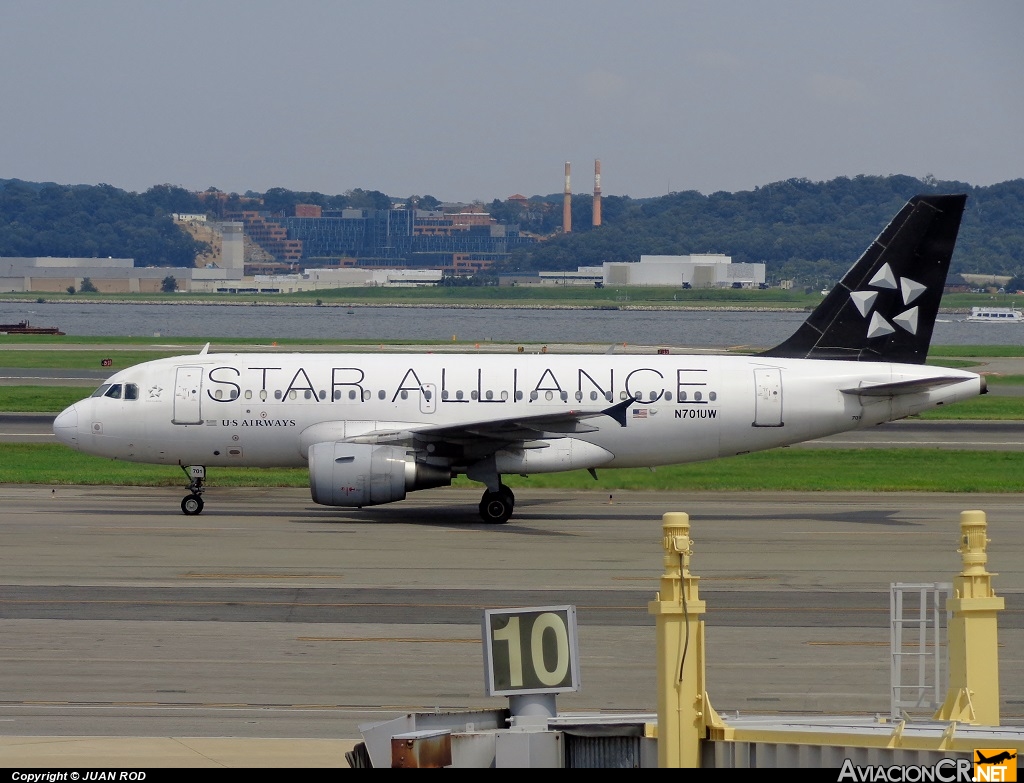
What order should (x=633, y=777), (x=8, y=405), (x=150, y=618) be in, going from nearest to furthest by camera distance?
(x=633, y=777)
(x=150, y=618)
(x=8, y=405)

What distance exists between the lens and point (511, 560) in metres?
28.2

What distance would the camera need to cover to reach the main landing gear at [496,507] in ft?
110

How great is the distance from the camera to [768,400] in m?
34.3

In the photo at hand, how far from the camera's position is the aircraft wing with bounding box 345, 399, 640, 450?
31797 millimetres

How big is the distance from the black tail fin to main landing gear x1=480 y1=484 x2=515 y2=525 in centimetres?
826

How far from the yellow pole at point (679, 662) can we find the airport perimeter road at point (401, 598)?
246 inches

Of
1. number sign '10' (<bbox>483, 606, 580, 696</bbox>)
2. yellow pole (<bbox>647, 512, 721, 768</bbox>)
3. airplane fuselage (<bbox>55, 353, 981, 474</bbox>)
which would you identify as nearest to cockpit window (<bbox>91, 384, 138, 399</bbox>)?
airplane fuselage (<bbox>55, 353, 981, 474</bbox>)

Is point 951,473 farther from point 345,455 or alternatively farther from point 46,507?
point 46,507

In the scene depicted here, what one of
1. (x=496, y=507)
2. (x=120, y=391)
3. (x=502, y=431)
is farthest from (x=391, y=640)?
(x=120, y=391)

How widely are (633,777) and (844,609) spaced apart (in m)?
14.8

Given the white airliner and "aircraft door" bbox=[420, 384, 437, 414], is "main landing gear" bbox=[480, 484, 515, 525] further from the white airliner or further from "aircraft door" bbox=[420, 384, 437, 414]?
"aircraft door" bbox=[420, 384, 437, 414]

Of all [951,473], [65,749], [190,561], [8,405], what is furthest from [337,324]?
[65,749]

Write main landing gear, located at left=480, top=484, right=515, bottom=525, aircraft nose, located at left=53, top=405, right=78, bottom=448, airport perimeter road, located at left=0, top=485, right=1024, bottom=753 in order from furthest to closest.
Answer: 1. aircraft nose, located at left=53, top=405, right=78, bottom=448
2. main landing gear, located at left=480, top=484, right=515, bottom=525
3. airport perimeter road, located at left=0, top=485, right=1024, bottom=753

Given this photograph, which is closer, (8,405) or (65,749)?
(65,749)
